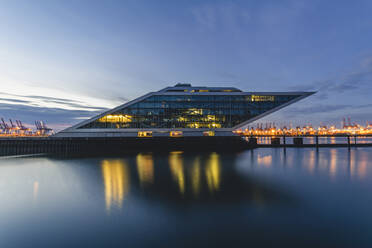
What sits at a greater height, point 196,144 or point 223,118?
point 223,118

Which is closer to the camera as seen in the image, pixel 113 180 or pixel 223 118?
pixel 113 180

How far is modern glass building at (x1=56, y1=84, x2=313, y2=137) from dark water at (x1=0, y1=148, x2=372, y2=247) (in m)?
27.5

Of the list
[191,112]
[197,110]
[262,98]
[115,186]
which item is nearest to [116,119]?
[191,112]

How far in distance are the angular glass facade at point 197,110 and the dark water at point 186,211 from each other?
2834cm

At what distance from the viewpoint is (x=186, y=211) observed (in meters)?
11.9

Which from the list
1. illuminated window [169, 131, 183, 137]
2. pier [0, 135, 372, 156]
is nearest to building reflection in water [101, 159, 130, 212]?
pier [0, 135, 372, 156]

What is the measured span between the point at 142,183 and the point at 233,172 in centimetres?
1109

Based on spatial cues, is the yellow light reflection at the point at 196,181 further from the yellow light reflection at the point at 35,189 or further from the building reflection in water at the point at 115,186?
the yellow light reflection at the point at 35,189

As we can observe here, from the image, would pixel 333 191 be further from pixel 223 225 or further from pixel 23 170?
pixel 23 170

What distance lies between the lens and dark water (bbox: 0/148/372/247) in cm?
908

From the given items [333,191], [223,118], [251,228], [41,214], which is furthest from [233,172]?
[223,118]

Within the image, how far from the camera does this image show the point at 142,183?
1870 centimetres

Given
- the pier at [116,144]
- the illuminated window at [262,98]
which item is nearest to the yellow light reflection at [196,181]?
the pier at [116,144]

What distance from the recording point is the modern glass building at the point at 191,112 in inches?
1908
